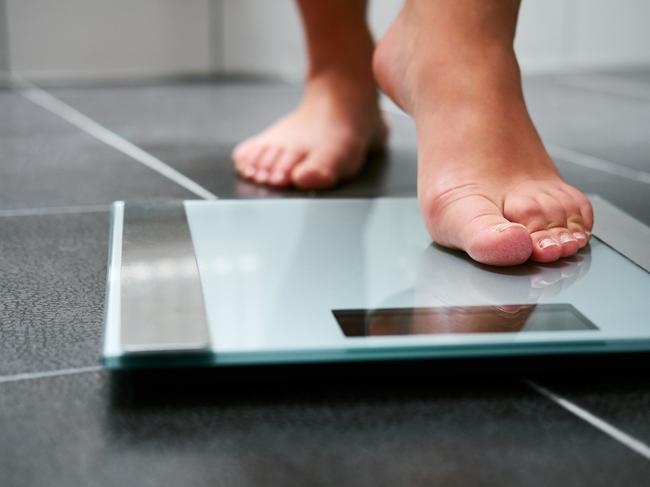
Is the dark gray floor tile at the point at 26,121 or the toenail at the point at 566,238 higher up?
the toenail at the point at 566,238

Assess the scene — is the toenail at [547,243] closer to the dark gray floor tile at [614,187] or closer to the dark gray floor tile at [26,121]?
the dark gray floor tile at [614,187]

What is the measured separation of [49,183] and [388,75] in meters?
0.48

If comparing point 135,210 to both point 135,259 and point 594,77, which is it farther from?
point 594,77

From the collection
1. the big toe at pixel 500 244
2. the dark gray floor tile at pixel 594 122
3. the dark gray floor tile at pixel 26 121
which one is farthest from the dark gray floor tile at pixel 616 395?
the dark gray floor tile at pixel 26 121

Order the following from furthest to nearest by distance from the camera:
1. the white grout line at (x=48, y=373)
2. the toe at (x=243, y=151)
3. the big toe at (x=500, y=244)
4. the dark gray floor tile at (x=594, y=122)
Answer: the dark gray floor tile at (x=594, y=122) < the toe at (x=243, y=151) < the big toe at (x=500, y=244) < the white grout line at (x=48, y=373)

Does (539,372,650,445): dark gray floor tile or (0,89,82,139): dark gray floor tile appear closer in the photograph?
(539,372,650,445): dark gray floor tile

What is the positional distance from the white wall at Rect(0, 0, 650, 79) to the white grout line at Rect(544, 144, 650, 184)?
1.31 m

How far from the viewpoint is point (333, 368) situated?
0.61 metres

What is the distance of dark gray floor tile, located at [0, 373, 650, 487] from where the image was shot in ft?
1.65

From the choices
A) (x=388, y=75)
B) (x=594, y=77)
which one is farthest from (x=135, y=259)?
(x=594, y=77)

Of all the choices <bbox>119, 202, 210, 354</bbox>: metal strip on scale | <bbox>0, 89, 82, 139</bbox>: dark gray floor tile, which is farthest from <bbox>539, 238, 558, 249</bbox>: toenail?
<bbox>0, 89, 82, 139</bbox>: dark gray floor tile

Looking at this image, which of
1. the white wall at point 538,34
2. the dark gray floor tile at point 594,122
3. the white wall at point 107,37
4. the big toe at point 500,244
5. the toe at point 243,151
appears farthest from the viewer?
the white wall at point 538,34

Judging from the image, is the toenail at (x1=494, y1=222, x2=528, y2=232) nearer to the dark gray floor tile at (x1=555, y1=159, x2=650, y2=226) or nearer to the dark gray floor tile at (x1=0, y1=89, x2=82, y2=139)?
the dark gray floor tile at (x1=555, y1=159, x2=650, y2=226)

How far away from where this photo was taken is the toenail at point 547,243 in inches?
30.7
